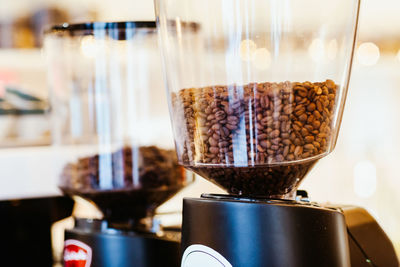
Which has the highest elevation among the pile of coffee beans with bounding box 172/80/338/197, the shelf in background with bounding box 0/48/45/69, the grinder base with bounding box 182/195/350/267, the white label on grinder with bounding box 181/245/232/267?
the shelf in background with bounding box 0/48/45/69

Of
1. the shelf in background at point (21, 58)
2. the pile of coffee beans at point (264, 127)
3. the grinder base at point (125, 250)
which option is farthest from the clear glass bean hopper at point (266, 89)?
the shelf in background at point (21, 58)

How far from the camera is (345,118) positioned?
280 cm

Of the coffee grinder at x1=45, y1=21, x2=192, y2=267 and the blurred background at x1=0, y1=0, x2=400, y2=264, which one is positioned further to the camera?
the blurred background at x1=0, y1=0, x2=400, y2=264

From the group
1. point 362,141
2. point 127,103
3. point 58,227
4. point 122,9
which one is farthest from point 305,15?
point 362,141

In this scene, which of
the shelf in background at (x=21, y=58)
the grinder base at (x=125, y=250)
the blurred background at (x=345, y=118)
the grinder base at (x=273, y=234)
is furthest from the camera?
the shelf in background at (x=21, y=58)

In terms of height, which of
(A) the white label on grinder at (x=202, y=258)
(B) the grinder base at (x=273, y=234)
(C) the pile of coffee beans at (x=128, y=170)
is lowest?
(A) the white label on grinder at (x=202, y=258)

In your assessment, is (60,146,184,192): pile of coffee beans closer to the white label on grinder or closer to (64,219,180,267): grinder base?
(64,219,180,267): grinder base

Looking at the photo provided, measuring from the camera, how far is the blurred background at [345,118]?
3.90ft

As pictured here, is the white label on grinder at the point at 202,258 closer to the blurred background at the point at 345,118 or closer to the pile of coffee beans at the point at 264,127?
the pile of coffee beans at the point at 264,127

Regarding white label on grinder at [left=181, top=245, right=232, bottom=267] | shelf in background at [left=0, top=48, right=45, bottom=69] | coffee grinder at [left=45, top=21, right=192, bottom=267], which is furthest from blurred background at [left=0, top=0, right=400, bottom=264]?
white label on grinder at [left=181, top=245, right=232, bottom=267]

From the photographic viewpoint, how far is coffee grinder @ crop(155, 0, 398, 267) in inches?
17.9

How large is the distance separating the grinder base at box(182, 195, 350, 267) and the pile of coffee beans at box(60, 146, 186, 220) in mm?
229

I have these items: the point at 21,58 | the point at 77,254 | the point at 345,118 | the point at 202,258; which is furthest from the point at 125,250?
the point at 345,118

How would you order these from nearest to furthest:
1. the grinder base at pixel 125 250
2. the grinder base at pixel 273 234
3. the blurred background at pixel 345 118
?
the grinder base at pixel 273 234, the grinder base at pixel 125 250, the blurred background at pixel 345 118
